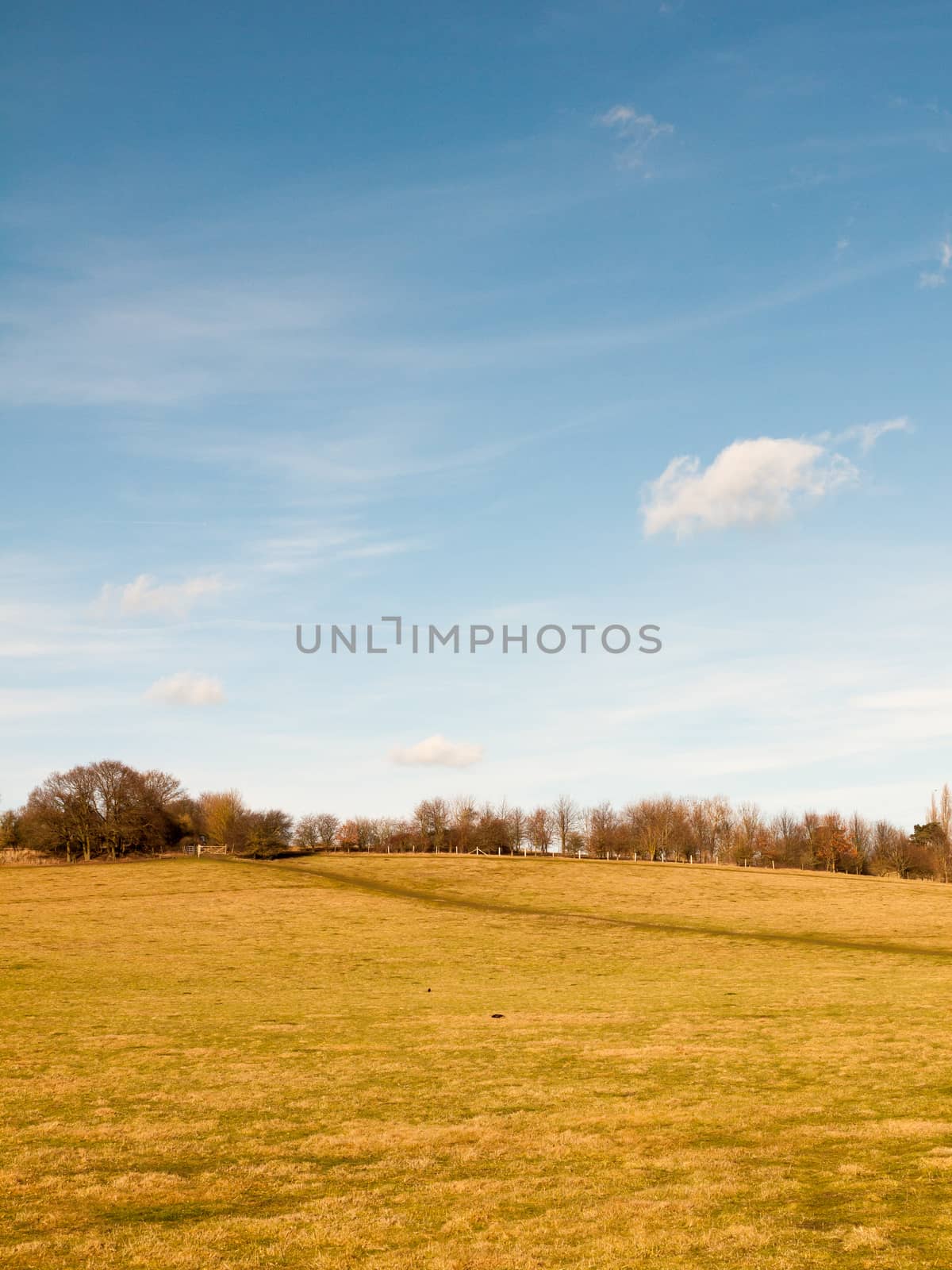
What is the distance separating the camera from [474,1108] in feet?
57.2

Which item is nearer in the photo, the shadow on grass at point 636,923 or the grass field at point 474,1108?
the grass field at point 474,1108

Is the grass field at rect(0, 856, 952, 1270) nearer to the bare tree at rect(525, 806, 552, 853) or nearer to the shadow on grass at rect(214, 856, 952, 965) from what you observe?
the shadow on grass at rect(214, 856, 952, 965)

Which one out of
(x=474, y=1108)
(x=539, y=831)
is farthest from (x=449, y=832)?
(x=474, y=1108)

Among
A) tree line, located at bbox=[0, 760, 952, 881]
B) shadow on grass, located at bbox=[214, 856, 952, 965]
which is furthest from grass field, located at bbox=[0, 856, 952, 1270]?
tree line, located at bbox=[0, 760, 952, 881]

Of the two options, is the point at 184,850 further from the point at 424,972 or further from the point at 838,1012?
the point at 838,1012

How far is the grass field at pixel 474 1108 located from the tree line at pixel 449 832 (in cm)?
7784

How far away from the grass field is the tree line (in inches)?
3065

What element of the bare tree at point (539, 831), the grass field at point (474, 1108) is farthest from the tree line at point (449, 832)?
the grass field at point (474, 1108)

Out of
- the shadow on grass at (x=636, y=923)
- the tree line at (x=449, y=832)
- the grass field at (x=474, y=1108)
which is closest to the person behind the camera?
the grass field at (x=474, y=1108)

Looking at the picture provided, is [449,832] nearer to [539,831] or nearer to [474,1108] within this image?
[539,831]

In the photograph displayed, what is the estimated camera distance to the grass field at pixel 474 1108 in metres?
10.7

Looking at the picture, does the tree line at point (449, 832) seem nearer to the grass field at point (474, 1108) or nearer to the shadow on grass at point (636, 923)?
the shadow on grass at point (636, 923)

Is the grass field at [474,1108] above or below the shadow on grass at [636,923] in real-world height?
above

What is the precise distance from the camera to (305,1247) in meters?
10.5
